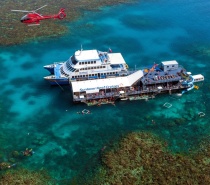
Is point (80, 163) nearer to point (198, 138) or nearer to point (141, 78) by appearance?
point (198, 138)

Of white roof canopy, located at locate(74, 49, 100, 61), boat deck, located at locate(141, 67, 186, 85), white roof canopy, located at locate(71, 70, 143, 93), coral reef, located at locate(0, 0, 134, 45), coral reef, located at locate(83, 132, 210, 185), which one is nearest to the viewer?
coral reef, located at locate(83, 132, 210, 185)

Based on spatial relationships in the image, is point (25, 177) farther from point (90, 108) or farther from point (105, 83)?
point (105, 83)

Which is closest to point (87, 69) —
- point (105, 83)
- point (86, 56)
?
point (86, 56)

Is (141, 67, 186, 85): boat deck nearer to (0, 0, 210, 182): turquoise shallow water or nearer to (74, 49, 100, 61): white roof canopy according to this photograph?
(0, 0, 210, 182): turquoise shallow water

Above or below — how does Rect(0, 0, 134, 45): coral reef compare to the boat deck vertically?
above

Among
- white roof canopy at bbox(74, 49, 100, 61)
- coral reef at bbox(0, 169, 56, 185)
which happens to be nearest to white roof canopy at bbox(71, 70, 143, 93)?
white roof canopy at bbox(74, 49, 100, 61)

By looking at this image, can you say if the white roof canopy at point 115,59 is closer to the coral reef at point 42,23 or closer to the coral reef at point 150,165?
the coral reef at point 150,165
